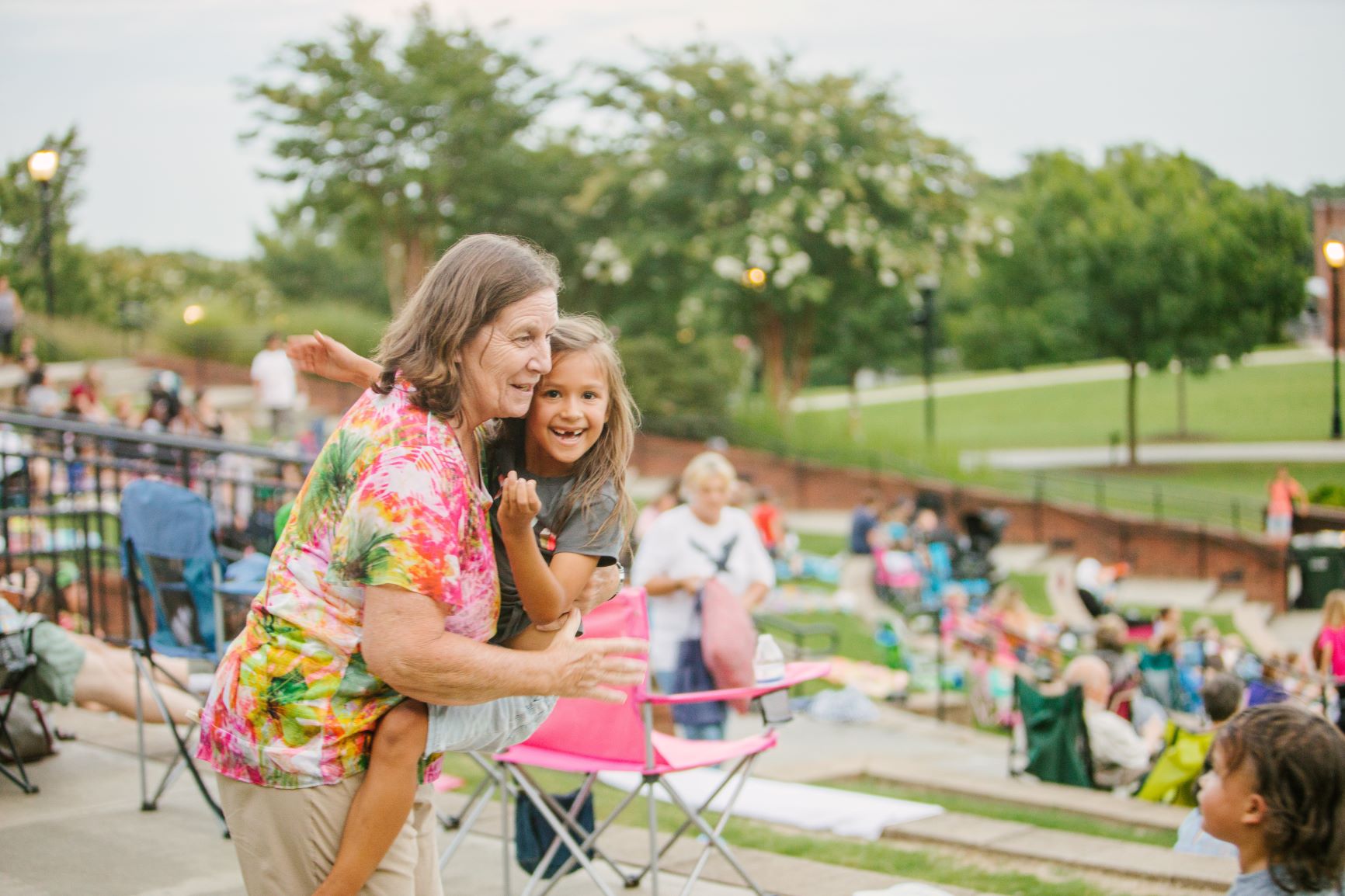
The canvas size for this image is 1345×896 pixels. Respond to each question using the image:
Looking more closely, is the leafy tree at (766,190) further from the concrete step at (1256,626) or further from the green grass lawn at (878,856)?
the green grass lawn at (878,856)

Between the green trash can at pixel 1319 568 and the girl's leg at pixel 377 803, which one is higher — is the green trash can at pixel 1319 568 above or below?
below

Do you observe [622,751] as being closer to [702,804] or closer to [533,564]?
[702,804]

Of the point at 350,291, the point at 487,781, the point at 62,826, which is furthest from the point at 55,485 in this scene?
the point at 350,291

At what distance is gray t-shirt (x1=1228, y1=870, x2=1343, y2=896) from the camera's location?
2602mm

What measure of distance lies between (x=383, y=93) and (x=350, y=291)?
21.4m

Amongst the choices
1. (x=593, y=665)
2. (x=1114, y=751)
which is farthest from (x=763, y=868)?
(x=1114, y=751)

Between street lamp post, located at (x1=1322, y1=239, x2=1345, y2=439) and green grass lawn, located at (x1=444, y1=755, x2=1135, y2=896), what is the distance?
4.36 meters

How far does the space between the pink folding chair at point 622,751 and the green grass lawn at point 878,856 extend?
2.80ft

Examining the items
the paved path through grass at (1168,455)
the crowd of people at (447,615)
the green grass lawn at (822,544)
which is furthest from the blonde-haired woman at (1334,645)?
the paved path through grass at (1168,455)

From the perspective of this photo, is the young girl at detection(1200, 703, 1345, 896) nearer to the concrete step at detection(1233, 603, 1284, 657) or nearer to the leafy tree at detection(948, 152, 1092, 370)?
the concrete step at detection(1233, 603, 1284, 657)

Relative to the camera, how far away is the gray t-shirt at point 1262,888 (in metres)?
2.60

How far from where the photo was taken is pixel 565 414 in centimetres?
255

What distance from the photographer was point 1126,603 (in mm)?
19250

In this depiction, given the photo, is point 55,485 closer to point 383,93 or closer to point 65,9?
point 65,9
